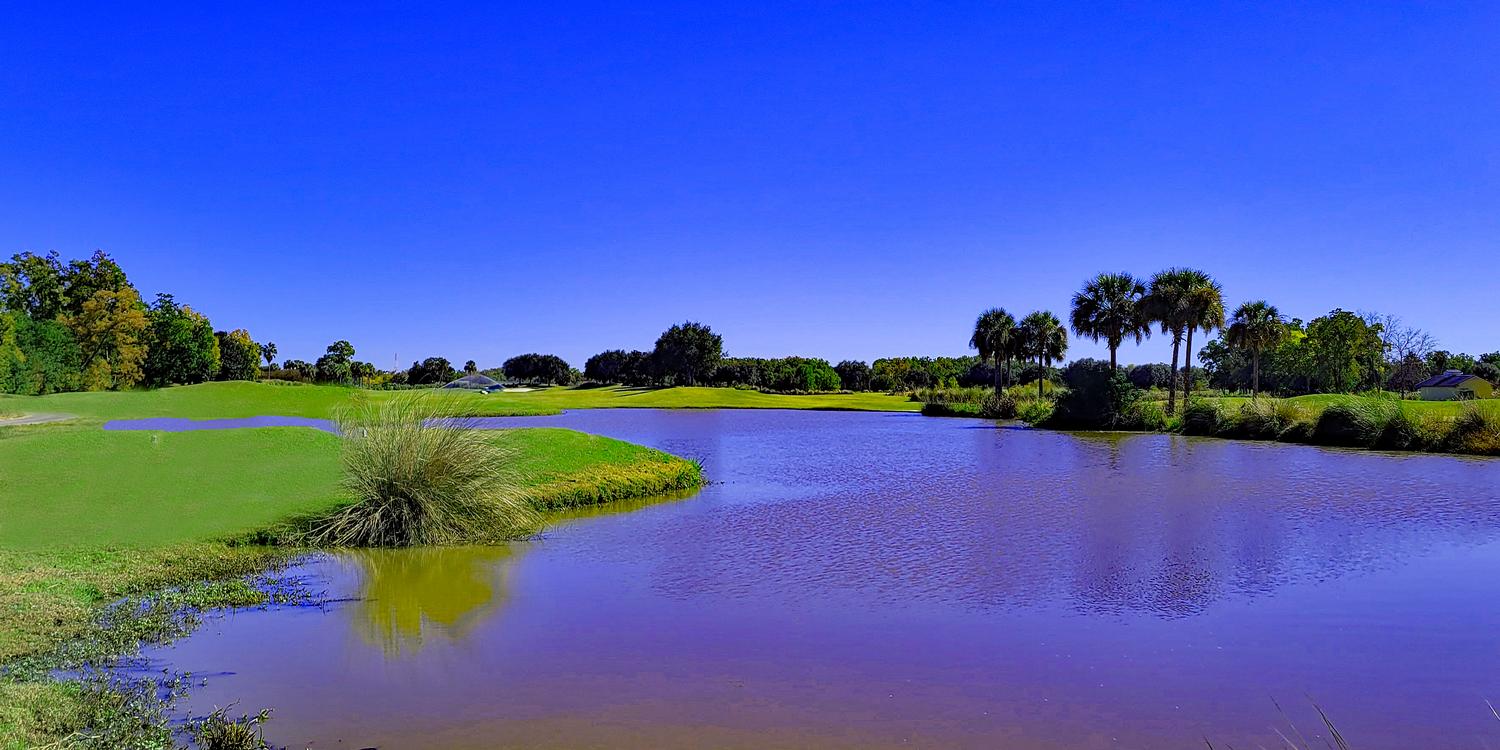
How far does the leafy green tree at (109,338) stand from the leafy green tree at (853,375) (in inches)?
3556

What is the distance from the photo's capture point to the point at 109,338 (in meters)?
49.5

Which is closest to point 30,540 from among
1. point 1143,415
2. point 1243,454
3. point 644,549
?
point 644,549

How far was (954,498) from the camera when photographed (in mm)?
21453

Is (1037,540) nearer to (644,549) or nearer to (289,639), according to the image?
(644,549)

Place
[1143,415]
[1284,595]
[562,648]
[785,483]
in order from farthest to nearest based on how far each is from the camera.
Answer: [1143,415] → [785,483] → [1284,595] → [562,648]

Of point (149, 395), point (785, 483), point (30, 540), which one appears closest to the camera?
point (30, 540)

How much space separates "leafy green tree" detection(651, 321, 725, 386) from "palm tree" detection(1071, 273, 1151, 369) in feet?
220

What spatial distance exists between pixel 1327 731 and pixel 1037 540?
863cm

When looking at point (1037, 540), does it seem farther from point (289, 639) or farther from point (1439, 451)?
point (1439, 451)

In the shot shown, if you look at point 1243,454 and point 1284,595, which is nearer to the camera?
point 1284,595

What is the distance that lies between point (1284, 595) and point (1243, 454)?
24.4 m

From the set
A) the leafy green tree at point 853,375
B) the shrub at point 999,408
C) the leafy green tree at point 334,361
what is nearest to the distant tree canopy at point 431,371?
the leafy green tree at point 334,361

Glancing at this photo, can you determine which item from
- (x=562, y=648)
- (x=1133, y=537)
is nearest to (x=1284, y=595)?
(x=1133, y=537)

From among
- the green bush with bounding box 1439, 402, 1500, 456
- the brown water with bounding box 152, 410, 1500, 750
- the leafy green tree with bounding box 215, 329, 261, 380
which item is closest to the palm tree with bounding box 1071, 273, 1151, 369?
the green bush with bounding box 1439, 402, 1500, 456
